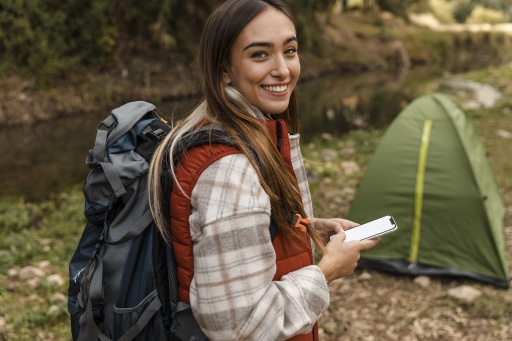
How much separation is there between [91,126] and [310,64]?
935 centimetres

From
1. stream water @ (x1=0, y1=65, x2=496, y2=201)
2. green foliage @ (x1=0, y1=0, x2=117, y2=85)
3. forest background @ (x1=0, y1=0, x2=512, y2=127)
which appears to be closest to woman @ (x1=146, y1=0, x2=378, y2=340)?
stream water @ (x1=0, y1=65, x2=496, y2=201)

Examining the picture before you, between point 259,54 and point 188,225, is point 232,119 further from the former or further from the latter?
point 188,225

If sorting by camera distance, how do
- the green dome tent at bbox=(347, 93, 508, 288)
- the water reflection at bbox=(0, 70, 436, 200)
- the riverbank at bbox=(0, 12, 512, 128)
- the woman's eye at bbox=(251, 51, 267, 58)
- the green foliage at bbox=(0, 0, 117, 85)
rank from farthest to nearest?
1. the green foliage at bbox=(0, 0, 117, 85)
2. the riverbank at bbox=(0, 12, 512, 128)
3. the water reflection at bbox=(0, 70, 436, 200)
4. the green dome tent at bbox=(347, 93, 508, 288)
5. the woman's eye at bbox=(251, 51, 267, 58)

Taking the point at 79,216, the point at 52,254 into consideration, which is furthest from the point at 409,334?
the point at 79,216

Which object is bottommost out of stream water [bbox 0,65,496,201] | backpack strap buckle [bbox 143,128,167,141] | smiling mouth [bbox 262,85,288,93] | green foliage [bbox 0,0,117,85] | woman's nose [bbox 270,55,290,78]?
stream water [bbox 0,65,496,201]

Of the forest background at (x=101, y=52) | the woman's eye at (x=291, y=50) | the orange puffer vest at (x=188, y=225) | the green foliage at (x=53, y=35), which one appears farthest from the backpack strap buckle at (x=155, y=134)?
the green foliage at (x=53, y=35)

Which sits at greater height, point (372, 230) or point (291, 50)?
point (291, 50)

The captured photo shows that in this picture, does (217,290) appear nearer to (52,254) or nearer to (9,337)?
(9,337)

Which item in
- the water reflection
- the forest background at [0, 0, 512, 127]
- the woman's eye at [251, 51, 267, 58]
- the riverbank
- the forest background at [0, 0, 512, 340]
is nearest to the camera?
the woman's eye at [251, 51, 267, 58]

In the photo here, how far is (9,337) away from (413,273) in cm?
296

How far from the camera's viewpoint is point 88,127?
1143cm

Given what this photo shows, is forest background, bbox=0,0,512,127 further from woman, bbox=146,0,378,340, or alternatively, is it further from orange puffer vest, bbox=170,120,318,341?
orange puffer vest, bbox=170,120,318,341

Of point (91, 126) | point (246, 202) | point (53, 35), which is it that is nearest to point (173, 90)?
point (53, 35)

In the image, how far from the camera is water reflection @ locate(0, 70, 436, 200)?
7894 mm
